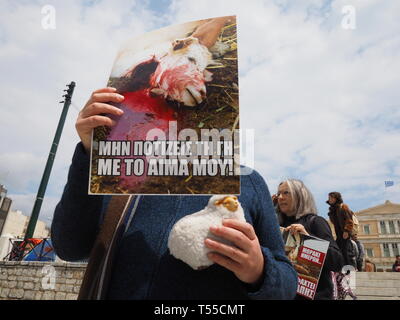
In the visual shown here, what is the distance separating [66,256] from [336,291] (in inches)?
58.6

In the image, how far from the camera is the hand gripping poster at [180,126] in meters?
0.65

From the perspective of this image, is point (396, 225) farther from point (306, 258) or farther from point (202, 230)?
point (202, 230)

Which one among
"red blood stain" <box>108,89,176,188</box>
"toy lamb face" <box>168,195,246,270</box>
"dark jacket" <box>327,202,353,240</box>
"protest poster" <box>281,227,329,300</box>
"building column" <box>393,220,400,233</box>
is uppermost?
"building column" <box>393,220,400,233</box>

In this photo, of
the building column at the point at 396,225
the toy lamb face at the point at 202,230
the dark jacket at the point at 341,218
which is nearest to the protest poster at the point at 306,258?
the dark jacket at the point at 341,218

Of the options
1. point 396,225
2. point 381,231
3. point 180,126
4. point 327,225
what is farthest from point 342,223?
point 381,231

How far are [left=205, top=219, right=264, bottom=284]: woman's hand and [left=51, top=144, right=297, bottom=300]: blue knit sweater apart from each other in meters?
0.07

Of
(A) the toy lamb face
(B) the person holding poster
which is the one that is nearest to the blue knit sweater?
(B) the person holding poster

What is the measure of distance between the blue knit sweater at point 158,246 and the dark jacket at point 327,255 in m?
0.83

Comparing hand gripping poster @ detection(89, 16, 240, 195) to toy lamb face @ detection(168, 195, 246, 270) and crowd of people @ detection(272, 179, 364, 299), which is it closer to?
toy lamb face @ detection(168, 195, 246, 270)

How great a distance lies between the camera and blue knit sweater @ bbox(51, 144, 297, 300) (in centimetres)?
74

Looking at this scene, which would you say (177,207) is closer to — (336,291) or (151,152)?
(151,152)

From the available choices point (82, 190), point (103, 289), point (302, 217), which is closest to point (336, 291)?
point (302, 217)

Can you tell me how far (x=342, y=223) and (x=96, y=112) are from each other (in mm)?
2191

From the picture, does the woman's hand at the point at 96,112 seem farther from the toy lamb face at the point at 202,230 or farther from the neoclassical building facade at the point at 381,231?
the neoclassical building facade at the point at 381,231
